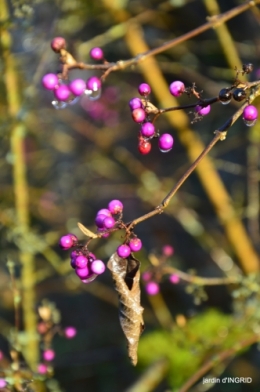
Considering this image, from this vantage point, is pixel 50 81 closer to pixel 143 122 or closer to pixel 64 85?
pixel 64 85

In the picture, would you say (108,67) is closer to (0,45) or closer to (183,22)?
(0,45)

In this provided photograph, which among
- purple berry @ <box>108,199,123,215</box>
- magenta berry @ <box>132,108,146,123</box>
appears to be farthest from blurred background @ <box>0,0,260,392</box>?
magenta berry @ <box>132,108,146,123</box>

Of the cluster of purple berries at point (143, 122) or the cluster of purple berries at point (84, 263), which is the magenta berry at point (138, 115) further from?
the cluster of purple berries at point (84, 263)

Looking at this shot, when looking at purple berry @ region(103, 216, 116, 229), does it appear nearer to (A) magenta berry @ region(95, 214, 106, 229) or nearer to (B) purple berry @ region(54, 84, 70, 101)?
(A) magenta berry @ region(95, 214, 106, 229)

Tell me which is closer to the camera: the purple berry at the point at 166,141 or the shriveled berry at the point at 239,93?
the shriveled berry at the point at 239,93

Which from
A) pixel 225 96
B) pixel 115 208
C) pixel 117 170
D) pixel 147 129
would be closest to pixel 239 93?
pixel 225 96

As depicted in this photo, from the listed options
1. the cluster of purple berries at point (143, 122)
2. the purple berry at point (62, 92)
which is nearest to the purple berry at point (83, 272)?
the cluster of purple berries at point (143, 122)

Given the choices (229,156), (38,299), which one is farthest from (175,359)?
(229,156)
